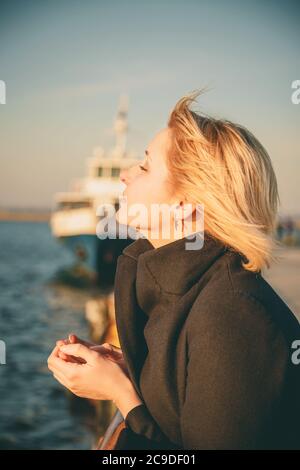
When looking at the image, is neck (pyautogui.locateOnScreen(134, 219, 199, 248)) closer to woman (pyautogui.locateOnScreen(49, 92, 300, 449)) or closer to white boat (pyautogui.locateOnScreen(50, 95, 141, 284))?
woman (pyautogui.locateOnScreen(49, 92, 300, 449))

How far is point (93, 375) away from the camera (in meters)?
1.74

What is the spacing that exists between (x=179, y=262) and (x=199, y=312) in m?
0.22

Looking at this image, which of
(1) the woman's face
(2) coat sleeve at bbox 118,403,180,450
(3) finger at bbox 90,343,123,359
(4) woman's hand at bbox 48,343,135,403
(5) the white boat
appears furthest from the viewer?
(5) the white boat

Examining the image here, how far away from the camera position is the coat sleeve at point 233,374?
1450 millimetres

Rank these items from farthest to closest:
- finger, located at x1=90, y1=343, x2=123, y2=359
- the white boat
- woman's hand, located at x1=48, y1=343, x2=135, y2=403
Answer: the white boat
finger, located at x1=90, y1=343, x2=123, y2=359
woman's hand, located at x1=48, y1=343, x2=135, y2=403

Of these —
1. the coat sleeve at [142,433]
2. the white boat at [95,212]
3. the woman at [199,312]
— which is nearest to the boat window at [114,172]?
the white boat at [95,212]

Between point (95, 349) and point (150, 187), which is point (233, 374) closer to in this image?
point (95, 349)

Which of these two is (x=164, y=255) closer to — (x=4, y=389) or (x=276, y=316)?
(x=276, y=316)

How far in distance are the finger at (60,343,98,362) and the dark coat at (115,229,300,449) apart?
4.4 inches

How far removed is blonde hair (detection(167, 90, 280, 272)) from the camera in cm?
169

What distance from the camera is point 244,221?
1715 millimetres

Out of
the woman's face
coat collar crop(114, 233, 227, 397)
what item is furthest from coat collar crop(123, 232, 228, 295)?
the woman's face

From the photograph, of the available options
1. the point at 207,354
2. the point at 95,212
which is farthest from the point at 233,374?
the point at 95,212
